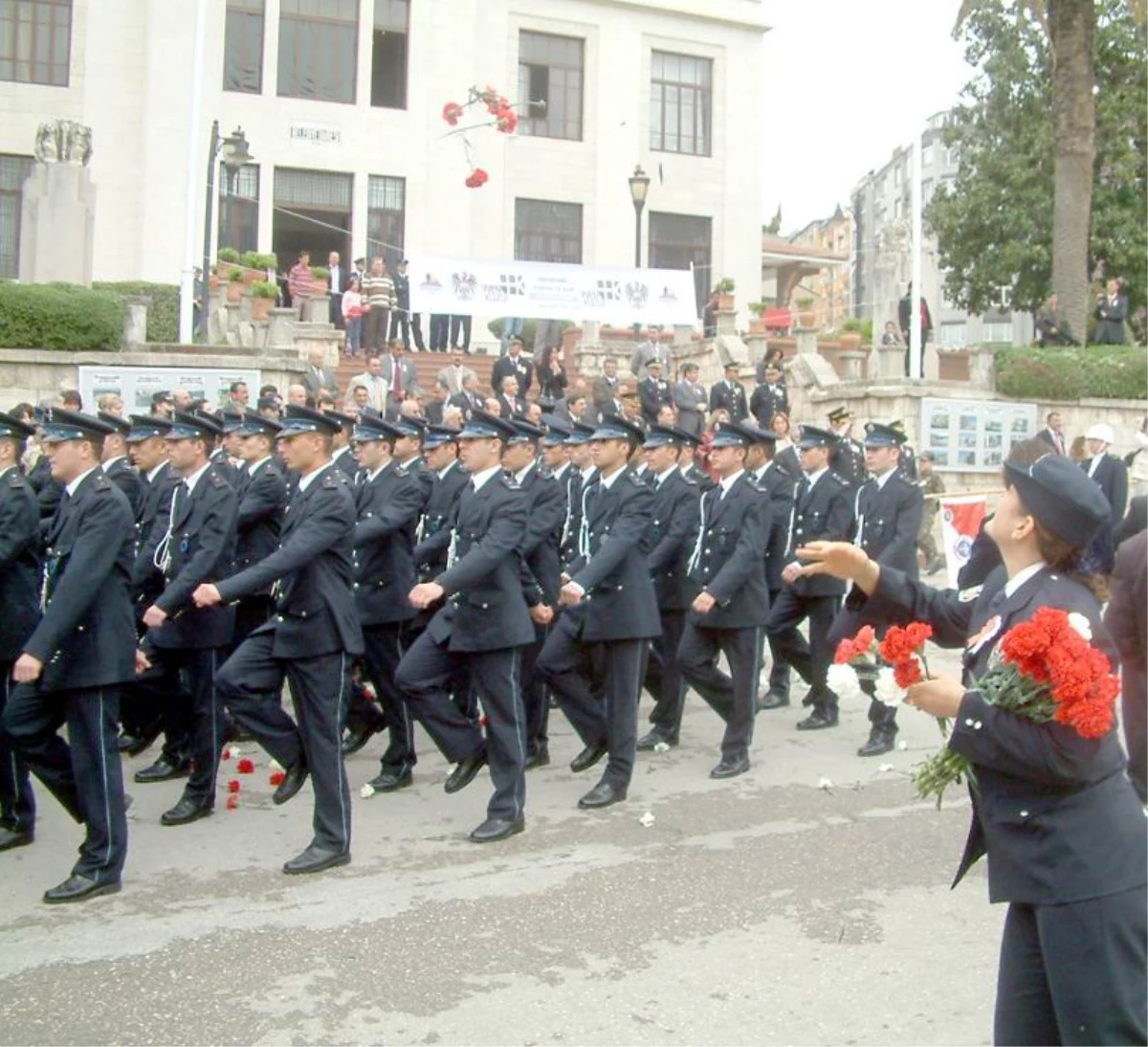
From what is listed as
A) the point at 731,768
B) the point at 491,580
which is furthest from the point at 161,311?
the point at 491,580

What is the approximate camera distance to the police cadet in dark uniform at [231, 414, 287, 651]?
27.2ft

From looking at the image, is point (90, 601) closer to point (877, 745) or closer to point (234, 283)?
point (877, 745)

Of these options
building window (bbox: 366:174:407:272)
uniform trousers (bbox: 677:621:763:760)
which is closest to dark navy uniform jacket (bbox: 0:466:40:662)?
uniform trousers (bbox: 677:621:763:760)

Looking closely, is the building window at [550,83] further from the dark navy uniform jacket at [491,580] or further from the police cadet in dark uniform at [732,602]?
the dark navy uniform jacket at [491,580]

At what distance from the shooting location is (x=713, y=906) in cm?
599

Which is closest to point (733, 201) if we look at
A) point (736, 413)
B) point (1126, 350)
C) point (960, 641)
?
point (1126, 350)

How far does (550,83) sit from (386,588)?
92.9 feet

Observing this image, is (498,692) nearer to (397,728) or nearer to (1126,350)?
(397,728)

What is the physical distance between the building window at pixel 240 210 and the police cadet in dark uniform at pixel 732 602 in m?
24.4

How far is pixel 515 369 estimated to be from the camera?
67.4ft

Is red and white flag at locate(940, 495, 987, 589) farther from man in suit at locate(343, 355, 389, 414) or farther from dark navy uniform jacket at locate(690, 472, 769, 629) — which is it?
man in suit at locate(343, 355, 389, 414)

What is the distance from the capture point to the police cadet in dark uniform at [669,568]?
29.1 ft

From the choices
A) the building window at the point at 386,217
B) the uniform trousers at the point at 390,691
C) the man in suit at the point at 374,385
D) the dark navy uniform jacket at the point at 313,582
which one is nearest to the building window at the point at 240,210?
the building window at the point at 386,217

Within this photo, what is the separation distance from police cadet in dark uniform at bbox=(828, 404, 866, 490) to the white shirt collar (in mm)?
7358
